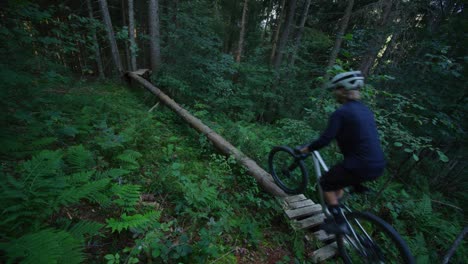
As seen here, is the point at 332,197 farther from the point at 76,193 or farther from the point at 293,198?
the point at 76,193

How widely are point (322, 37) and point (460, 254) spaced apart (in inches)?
470

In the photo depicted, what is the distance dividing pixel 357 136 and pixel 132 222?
335cm

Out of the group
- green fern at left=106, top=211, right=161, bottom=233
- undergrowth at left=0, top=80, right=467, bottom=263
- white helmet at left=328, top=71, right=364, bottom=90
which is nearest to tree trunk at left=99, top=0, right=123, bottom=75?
undergrowth at left=0, top=80, right=467, bottom=263

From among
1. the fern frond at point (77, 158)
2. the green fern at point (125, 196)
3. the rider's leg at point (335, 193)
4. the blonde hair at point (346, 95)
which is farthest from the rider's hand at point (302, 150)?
the fern frond at point (77, 158)

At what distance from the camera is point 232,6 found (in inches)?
599

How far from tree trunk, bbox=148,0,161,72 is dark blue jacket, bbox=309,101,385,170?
10336mm

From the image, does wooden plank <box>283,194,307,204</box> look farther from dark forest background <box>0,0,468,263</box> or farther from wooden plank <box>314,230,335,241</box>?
wooden plank <box>314,230,335,241</box>

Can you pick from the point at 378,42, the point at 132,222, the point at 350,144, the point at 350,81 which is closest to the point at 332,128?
the point at 350,144

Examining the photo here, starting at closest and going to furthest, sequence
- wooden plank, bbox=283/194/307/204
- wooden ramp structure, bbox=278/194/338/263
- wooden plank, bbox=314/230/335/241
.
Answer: wooden ramp structure, bbox=278/194/338/263, wooden plank, bbox=314/230/335/241, wooden plank, bbox=283/194/307/204

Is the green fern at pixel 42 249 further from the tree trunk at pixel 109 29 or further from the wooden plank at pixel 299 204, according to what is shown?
the tree trunk at pixel 109 29

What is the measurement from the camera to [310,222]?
13.5 feet

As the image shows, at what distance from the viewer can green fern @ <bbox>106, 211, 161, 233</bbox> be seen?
2.67 m

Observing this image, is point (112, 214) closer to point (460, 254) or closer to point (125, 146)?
point (125, 146)

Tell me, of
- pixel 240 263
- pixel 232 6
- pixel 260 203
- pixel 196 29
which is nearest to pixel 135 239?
pixel 240 263
